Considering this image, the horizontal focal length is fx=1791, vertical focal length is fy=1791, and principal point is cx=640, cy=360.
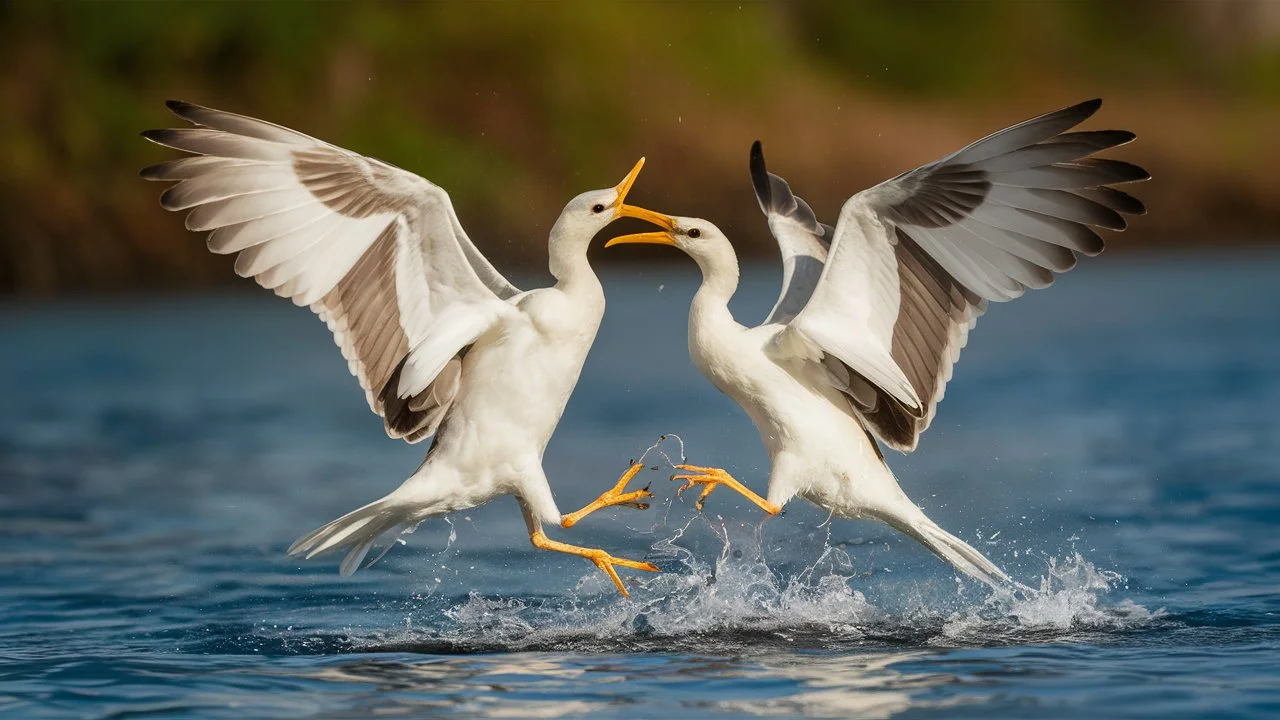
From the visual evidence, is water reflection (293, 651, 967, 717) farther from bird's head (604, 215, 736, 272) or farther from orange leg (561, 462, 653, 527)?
bird's head (604, 215, 736, 272)

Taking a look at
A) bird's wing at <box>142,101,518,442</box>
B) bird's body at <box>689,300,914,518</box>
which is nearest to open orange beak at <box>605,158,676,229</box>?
bird's body at <box>689,300,914,518</box>

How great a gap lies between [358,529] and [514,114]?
85.6ft

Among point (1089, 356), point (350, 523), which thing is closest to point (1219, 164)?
point (1089, 356)

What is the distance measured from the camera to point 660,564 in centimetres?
1032

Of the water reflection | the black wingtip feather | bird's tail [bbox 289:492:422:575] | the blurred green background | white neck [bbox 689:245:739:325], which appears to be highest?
the blurred green background

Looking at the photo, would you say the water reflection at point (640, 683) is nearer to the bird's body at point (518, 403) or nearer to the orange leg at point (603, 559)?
the orange leg at point (603, 559)

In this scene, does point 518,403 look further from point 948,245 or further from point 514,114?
point 514,114

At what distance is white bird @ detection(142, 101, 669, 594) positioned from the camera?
8141 millimetres

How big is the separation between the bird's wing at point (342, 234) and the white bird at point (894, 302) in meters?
0.86

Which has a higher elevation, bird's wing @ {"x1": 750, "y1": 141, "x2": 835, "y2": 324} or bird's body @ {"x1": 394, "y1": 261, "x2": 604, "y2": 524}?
bird's wing @ {"x1": 750, "y1": 141, "x2": 835, "y2": 324}

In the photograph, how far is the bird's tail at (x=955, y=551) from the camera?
8289 millimetres

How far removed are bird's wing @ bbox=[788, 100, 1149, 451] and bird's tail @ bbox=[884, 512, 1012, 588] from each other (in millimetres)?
573

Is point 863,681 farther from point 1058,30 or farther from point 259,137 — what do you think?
point 1058,30

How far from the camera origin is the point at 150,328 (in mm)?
23969
